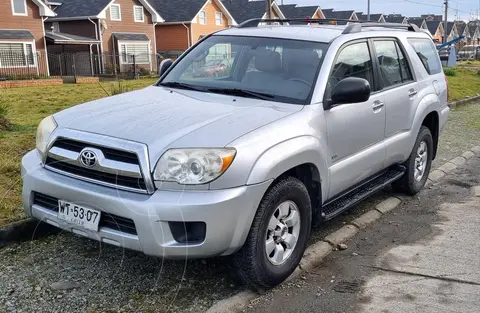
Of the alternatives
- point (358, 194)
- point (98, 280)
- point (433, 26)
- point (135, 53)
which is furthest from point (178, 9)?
point (433, 26)

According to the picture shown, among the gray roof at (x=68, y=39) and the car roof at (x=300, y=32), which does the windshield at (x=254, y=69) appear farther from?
the gray roof at (x=68, y=39)

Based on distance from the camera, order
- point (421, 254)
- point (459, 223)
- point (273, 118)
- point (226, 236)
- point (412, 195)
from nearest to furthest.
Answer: point (226, 236), point (273, 118), point (421, 254), point (459, 223), point (412, 195)

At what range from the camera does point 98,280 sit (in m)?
3.74

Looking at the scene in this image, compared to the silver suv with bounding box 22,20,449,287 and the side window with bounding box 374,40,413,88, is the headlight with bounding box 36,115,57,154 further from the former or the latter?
the side window with bounding box 374,40,413,88

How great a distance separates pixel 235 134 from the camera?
132 inches

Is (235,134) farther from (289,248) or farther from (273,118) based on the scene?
(289,248)

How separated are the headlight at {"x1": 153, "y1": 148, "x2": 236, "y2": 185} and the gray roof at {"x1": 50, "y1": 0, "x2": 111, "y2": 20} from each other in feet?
115

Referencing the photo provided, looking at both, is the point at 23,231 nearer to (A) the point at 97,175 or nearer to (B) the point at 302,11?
(A) the point at 97,175

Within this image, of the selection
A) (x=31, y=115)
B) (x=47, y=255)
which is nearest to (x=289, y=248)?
(x=47, y=255)

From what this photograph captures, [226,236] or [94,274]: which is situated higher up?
[226,236]

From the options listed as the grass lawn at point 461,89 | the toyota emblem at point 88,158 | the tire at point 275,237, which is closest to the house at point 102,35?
the grass lawn at point 461,89

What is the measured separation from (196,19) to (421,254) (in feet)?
133

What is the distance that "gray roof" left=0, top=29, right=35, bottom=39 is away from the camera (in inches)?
1184

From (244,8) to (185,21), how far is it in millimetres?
9160
